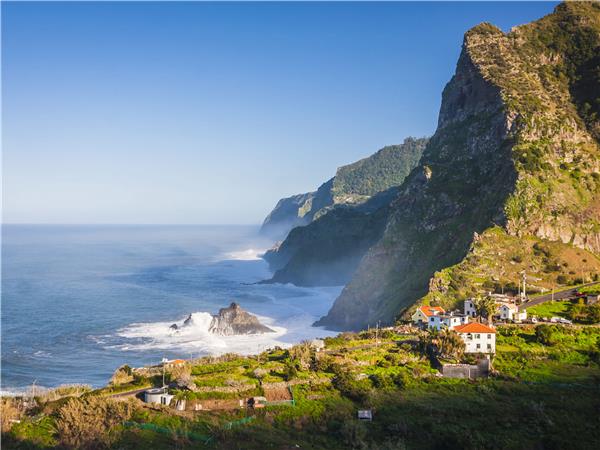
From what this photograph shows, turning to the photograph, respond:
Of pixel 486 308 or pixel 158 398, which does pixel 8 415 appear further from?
pixel 486 308

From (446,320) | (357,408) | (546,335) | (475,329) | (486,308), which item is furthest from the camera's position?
(446,320)

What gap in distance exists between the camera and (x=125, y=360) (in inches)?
3095

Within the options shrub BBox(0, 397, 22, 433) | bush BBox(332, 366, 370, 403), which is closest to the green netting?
shrub BBox(0, 397, 22, 433)

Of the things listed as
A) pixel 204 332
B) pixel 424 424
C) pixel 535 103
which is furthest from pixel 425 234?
pixel 424 424

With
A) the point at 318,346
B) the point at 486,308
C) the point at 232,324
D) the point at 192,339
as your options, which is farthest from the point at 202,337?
the point at 486,308

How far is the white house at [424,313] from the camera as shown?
247ft

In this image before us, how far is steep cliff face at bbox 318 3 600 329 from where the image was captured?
3903 inches

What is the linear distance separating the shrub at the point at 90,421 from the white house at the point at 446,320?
137 feet

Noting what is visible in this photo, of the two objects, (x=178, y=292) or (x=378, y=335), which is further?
(x=178, y=292)

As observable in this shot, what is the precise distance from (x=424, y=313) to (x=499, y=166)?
45956 mm

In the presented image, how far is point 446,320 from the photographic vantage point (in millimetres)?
70188

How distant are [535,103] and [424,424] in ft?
313

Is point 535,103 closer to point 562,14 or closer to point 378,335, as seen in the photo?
point 562,14

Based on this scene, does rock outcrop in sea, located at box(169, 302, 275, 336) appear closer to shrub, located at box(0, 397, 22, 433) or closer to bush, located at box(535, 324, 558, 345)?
bush, located at box(535, 324, 558, 345)
